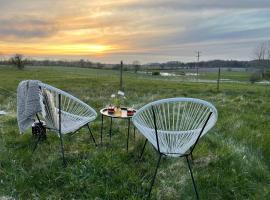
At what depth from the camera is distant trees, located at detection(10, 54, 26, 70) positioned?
24.8m

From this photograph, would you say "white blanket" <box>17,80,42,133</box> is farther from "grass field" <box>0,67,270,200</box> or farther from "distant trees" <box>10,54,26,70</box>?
"distant trees" <box>10,54,26,70</box>

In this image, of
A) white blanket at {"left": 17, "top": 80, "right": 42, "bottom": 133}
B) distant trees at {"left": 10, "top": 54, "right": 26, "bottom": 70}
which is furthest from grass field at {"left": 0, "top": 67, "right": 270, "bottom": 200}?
distant trees at {"left": 10, "top": 54, "right": 26, "bottom": 70}

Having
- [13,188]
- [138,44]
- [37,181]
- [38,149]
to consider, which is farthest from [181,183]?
[138,44]

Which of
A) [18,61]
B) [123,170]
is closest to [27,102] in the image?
[123,170]

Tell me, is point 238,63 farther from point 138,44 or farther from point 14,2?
point 14,2

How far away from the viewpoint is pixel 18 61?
24.8 metres

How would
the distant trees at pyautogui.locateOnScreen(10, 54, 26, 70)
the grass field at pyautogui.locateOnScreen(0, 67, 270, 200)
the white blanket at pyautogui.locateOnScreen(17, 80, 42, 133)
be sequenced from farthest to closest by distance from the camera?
the distant trees at pyautogui.locateOnScreen(10, 54, 26, 70)
the white blanket at pyautogui.locateOnScreen(17, 80, 42, 133)
the grass field at pyautogui.locateOnScreen(0, 67, 270, 200)

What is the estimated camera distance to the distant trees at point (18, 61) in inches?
977

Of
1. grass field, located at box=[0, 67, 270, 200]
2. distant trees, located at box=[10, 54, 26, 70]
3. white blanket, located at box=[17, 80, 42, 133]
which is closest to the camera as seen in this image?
grass field, located at box=[0, 67, 270, 200]

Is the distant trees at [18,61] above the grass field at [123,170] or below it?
above

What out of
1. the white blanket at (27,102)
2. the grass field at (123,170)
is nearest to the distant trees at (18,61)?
the grass field at (123,170)

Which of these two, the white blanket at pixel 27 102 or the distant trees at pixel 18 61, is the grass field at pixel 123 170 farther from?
the distant trees at pixel 18 61

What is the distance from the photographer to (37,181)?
2748mm

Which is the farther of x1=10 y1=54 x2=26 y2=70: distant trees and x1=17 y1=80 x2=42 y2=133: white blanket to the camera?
x1=10 y1=54 x2=26 y2=70: distant trees
